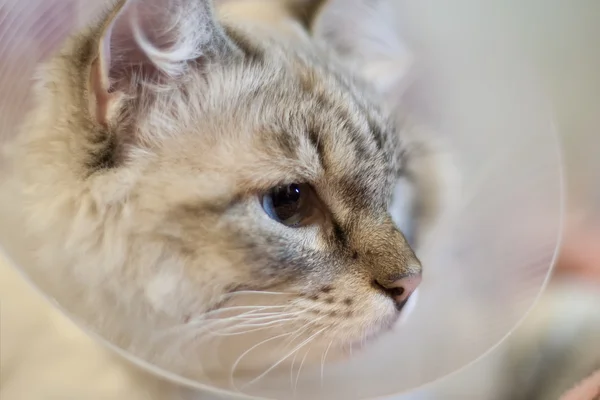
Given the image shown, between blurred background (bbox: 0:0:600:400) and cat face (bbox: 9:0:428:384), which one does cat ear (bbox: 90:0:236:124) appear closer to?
cat face (bbox: 9:0:428:384)

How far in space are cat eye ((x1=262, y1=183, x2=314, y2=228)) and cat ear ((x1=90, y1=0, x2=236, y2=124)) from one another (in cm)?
14

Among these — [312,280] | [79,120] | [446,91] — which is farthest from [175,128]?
[446,91]

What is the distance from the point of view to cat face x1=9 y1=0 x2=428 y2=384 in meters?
0.51

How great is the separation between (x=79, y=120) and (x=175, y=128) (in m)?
0.08

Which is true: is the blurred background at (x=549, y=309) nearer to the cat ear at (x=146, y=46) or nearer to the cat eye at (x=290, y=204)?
the cat ear at (x=146, y=46)

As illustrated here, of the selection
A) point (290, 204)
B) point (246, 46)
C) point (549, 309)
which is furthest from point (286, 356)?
point (549, 309)

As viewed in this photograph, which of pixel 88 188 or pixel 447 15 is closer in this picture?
pixel 88 188

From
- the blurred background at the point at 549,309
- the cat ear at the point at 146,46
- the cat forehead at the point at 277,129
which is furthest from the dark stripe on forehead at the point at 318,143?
the blurred background at the point at 549,309

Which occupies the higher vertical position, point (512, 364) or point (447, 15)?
point (447, 15)

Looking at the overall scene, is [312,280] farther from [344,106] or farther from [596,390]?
[596,390]

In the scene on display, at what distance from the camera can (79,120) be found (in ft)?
1.68

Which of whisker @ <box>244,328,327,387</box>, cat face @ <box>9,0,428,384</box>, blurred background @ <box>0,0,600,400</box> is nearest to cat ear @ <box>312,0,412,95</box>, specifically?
blurred background @ <box>0,0,600,400</box>

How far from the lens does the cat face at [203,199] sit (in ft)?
1.67

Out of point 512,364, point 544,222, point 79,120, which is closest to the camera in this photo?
point 79,120
